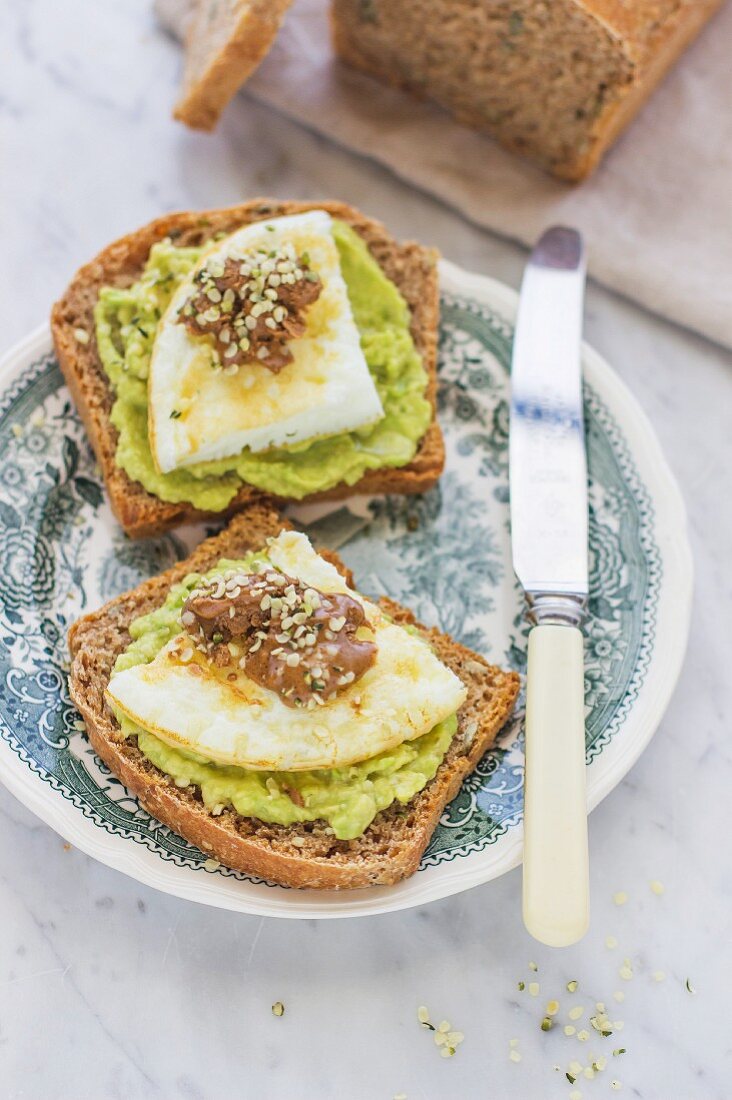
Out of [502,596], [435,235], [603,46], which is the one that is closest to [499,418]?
[502,596]

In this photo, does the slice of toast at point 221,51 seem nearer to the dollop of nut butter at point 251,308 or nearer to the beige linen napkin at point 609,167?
the beige linen napkin at point 609,167

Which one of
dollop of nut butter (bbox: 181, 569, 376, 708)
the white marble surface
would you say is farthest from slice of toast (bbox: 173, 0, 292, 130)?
the white marble surface

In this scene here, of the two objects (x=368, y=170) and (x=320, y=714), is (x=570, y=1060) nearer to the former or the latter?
(x=320, y=714)

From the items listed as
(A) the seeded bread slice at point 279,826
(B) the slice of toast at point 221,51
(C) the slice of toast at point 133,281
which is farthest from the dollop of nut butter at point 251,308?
(B) the slice of toast at point 221,51

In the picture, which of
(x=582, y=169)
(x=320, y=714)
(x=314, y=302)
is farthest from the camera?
(x=582, y=169)

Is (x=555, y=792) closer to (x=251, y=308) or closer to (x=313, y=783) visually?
(x=313, y=783)

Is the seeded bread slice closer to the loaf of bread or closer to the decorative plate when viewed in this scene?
the decorative plate

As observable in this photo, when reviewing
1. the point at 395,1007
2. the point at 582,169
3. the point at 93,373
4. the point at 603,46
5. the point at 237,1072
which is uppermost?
the point at 603,46
